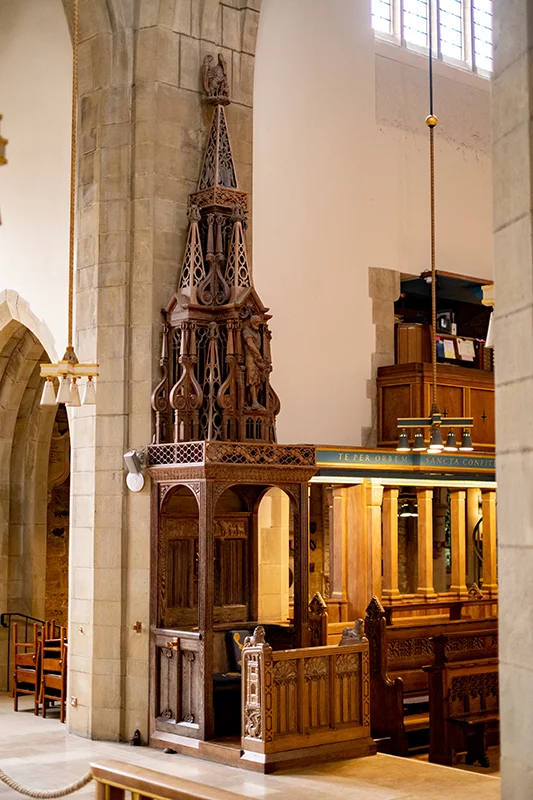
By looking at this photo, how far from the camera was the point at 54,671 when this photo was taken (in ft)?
42.3

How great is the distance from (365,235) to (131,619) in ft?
18.1

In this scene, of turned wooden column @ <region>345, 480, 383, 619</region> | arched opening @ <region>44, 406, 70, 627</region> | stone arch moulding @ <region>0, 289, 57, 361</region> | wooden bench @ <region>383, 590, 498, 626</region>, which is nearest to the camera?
stone arch moulding @ <region>0, 289, 57, 361</region>

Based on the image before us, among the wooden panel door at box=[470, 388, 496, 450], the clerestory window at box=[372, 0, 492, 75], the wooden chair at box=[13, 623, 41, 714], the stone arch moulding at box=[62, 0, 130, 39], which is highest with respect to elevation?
the clerestory window at box=[372, 0, 492, 75]

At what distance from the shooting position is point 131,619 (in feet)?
36.9

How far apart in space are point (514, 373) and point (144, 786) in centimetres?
239

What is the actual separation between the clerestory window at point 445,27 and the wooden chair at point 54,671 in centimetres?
854

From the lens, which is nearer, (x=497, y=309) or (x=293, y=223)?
(x=497, y=309)

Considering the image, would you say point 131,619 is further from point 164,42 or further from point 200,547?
point 164,42

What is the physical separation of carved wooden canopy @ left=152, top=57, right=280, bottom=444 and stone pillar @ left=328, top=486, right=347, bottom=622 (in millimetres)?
2608

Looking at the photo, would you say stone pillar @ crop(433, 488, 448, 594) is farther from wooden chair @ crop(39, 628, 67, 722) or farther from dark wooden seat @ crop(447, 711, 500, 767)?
dark wooden seat @ crop(447, 711, 500, 767)

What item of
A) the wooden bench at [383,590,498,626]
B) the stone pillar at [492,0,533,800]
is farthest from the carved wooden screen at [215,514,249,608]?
the stone pillar at [492,0,533,800]

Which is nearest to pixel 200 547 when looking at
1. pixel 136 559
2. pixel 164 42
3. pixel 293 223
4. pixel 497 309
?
pixel 136 559

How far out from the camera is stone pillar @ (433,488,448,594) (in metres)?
18.0

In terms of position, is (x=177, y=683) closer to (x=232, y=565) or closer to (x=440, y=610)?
(x=232, y=565)
